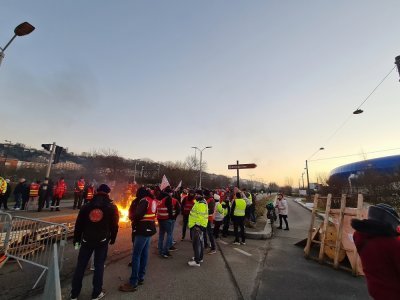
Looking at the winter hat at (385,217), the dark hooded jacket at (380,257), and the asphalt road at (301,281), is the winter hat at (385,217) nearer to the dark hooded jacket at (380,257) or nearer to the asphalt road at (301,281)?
the dark hooded jacket at (380,257)

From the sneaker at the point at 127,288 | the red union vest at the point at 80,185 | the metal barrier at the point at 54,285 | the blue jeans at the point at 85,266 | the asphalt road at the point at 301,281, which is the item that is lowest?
the asphalt road at the point at 301,281

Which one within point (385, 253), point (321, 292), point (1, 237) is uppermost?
point (385, 253)

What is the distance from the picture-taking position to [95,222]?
4.47 metres

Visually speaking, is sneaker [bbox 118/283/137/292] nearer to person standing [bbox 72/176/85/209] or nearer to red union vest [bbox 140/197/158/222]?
red union vest [bbox 140/197/158/222]

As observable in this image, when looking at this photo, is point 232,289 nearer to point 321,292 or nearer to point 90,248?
point 321,292

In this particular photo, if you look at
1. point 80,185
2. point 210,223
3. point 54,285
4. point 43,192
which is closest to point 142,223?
point 54,285

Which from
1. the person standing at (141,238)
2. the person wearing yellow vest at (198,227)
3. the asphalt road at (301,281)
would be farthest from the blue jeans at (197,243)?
the person standing at (141,238)

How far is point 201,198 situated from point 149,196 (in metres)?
2.06

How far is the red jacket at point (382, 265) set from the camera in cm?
237

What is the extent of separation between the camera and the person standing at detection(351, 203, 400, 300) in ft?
7.81

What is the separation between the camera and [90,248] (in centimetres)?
445

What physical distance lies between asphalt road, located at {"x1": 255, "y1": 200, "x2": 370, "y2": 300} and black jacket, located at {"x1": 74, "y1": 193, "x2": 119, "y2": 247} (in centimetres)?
319

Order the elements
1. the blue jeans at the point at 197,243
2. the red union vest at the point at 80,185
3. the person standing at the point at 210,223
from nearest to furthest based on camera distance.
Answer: the blue jeans at the point at 197,243 < the person standing at the point at 210,223 < the red union vest at the point at 80,185

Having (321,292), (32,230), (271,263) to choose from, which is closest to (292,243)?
(271,263)
